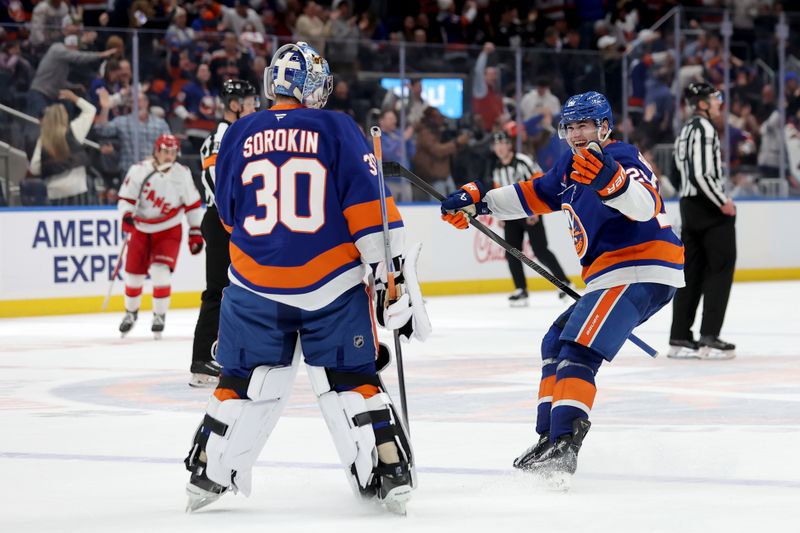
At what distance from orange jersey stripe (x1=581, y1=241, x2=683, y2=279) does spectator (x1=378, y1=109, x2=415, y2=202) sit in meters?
9.07

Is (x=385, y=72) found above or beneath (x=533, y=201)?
above

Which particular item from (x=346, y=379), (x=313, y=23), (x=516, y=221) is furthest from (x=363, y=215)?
(x=313, y=23)

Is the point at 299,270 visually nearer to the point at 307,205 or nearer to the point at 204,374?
the point at 307,205

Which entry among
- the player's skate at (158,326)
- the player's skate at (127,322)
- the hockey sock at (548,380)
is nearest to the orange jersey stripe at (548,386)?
the hockey sock at (548,380)

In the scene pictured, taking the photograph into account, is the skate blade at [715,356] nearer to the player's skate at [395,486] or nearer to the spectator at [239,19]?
the player's skate at [395,486]

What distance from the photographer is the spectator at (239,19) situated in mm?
14617

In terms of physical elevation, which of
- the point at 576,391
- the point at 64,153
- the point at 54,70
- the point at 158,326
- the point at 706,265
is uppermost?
the point at 54,70

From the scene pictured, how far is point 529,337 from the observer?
9.95 meters

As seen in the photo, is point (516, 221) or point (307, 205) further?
point (516, 221)

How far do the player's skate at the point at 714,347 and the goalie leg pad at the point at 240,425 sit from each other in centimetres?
483

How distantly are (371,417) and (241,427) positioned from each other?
353mm

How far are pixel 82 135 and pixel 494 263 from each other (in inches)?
169

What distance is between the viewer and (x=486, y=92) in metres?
14.7

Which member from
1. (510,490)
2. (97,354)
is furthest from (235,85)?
(510,490)
